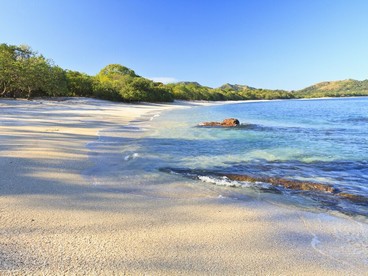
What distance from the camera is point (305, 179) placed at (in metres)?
6.53

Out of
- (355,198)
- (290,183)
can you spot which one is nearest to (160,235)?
(290,183)

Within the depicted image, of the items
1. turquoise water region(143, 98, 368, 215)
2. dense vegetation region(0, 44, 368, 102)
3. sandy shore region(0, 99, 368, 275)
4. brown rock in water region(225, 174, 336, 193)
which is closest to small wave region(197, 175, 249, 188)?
turquoise water region(143, 98, 368, 215)

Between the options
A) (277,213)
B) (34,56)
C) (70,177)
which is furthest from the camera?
(34,56)

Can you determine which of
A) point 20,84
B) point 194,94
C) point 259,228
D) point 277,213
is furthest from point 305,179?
point 194,94

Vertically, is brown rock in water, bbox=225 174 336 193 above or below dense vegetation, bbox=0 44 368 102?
below

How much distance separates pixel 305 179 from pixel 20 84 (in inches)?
1466

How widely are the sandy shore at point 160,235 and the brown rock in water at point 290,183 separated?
54.4 inches

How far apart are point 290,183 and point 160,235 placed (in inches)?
150

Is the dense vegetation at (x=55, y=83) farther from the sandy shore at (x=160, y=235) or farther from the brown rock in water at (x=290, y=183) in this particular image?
the brown rock in water at (x=290, y=183)

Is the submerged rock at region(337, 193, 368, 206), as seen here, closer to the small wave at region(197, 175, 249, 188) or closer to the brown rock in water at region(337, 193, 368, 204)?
the brown rock in water at region(337, 193, 368, 204)

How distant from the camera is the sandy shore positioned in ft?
8.94

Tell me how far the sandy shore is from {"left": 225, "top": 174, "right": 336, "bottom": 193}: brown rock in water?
4.53ft

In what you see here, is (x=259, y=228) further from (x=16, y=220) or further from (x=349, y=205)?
(x=16, y=220)

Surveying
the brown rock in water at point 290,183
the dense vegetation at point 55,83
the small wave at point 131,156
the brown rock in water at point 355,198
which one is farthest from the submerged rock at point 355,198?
the dense vegetation at point 55,83
